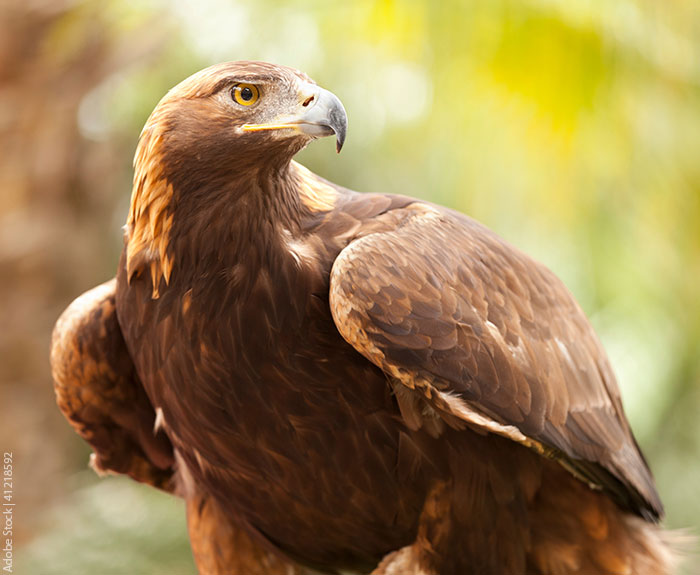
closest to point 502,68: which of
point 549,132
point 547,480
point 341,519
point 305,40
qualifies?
point 549,132

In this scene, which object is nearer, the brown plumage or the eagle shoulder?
the brown plumage

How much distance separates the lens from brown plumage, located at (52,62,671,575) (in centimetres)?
225

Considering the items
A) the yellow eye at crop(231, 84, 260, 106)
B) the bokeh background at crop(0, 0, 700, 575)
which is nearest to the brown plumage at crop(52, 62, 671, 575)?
the yellow eye at crop(231, 84, 260, 106)

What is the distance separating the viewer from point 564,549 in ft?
9.43

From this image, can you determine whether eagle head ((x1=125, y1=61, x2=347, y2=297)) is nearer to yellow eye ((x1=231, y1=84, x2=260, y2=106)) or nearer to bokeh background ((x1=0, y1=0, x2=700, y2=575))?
yellow eye ((x1=231, y1=84, x2=260, y2=106))

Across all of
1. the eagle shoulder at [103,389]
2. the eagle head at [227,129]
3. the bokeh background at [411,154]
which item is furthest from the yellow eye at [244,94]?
the bokeh background at [411,154]

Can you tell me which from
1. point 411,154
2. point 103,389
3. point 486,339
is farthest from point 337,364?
point 411,154

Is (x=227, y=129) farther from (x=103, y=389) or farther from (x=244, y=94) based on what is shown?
(x=103, y=389)

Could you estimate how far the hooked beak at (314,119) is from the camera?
2.15m

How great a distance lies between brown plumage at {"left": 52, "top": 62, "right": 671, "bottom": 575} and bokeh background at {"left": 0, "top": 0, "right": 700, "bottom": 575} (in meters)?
2.69

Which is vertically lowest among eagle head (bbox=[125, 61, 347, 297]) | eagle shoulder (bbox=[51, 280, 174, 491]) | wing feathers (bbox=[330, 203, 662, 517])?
eagle shoulder (bbox=[51, 280, 174, 491])

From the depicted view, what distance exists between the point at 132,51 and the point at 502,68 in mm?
2901

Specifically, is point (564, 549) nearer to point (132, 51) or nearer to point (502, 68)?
point (502, 68)

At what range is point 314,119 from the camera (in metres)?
2.15
